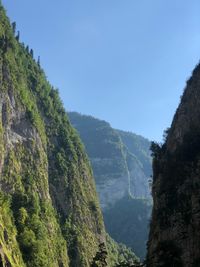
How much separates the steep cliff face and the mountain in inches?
1352

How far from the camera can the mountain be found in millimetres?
111625

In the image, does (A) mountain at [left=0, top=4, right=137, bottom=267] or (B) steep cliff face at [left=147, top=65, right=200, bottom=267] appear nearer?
(B) steep cliff face at [left=147, top=65, right=200, bottom=267]

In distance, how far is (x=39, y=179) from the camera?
438 ft

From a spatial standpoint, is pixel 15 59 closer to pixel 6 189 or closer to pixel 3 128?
pixel 3 128

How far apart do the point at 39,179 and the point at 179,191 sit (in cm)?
7838

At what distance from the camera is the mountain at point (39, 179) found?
112 metres

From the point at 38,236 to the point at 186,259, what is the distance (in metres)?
67.4

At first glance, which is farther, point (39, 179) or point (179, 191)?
point (39, 179)

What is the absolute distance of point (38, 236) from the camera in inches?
4542

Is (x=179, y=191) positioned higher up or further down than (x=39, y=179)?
further down

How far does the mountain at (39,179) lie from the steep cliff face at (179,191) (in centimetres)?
3435

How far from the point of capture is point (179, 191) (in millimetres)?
58656

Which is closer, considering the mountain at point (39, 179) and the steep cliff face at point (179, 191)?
the steep cliff face at point (179, 191)

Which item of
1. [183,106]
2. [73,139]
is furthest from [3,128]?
Answer: [183,106]
